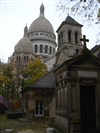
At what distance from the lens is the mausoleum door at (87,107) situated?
15.3m

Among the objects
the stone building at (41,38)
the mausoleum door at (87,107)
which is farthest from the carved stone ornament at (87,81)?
the stone building at (41,38)

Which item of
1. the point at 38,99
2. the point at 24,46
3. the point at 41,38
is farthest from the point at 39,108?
the point at 41,38

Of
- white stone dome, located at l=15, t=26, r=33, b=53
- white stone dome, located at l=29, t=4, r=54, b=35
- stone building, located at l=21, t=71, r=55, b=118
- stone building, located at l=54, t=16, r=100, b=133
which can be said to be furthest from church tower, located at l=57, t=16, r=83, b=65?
white stone dome, located at l=29, t=4, r=54, b=35

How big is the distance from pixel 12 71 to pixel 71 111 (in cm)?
3274

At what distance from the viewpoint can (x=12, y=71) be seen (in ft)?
151

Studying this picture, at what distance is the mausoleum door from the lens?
50.2 ft

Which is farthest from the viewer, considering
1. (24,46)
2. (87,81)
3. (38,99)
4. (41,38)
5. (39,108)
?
(41,38)

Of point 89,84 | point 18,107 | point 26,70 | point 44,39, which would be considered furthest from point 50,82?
point 44,39

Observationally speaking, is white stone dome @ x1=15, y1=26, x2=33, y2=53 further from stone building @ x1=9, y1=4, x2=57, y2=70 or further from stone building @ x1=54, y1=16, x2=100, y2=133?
stone building @ x1=54, y1=16, x2=100, y2=133

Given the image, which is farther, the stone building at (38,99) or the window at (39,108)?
the window at (39,108)

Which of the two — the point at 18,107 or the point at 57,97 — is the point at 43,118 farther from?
the point at 18,107

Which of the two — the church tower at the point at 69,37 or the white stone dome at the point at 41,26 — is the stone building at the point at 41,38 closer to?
the white stone dome at the point at 41,26

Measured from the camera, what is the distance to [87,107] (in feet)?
51.1

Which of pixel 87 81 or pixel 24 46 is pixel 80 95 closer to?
pixel 87 81
